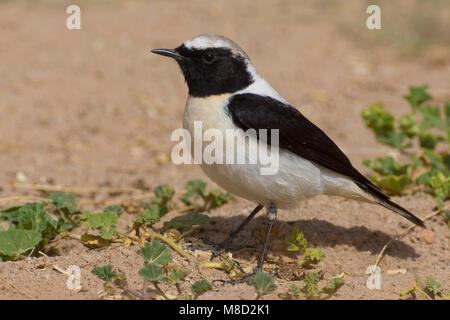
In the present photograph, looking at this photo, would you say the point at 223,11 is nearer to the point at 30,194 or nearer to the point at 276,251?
the point at 30,194

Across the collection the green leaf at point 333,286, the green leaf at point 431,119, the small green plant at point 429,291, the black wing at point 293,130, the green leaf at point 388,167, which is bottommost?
the small green plant at point 429,291

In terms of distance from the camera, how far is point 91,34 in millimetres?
10695

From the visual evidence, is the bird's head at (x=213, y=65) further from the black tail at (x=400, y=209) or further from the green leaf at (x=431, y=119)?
the green leaf at (x=431, y=119)

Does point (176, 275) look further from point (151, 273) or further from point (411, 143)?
point (411, 143)

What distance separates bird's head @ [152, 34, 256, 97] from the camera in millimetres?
4578

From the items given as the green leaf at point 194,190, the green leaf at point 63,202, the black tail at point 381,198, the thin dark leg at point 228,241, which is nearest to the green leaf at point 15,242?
the green leaf at point 63,202

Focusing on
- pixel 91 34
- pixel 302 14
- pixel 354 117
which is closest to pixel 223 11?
pixel 302 14

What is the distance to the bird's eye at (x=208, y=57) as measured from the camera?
460 cm

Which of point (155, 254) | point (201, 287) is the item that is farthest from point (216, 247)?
point (201, 287)

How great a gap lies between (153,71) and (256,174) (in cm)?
593

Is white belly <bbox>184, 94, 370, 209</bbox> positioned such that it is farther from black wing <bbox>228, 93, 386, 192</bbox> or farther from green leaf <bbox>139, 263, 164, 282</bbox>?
green leaf <bbox>139, 263, 164, 282</bbox>

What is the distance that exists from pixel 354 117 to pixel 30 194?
176 inches

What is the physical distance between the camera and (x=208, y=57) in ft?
15.1

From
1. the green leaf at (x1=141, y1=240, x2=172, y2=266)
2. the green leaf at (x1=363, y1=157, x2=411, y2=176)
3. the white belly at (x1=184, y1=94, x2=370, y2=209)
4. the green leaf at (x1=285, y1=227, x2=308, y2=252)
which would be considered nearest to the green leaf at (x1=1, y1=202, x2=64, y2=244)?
the green leaf at (x1=141, y1=240, x2=172, y2=266)
